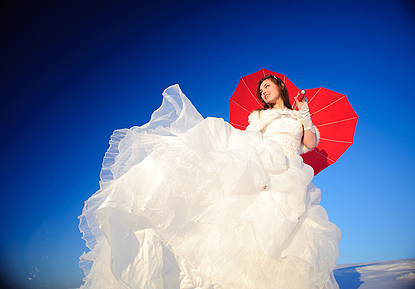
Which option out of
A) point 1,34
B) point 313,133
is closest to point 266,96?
point 313,133

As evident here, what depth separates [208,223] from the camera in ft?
5.60

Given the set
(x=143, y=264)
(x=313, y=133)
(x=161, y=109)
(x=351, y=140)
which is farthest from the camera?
(x=351, y=140)

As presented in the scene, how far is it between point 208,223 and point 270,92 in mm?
2237

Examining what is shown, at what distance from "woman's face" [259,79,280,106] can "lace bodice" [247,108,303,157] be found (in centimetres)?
36

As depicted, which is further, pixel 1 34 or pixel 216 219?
pixel 1 34

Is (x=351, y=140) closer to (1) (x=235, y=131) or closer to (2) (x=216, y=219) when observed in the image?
(1) (x=235, y=131)

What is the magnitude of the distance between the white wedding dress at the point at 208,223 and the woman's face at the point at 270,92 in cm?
156

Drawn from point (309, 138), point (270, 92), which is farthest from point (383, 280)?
point (270, 92)

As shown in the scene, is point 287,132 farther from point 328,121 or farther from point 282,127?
point 328,121

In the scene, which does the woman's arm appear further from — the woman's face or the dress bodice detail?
the woman's face

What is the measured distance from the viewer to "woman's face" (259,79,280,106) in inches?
128

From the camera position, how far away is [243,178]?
5.46ft

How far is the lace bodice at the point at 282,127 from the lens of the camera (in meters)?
2.79

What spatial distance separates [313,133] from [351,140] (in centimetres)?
77
